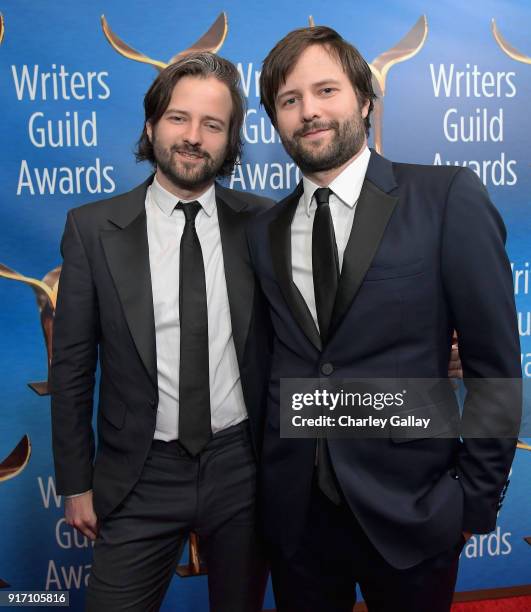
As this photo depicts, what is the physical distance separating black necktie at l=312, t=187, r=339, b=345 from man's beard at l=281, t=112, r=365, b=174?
0.12 metres

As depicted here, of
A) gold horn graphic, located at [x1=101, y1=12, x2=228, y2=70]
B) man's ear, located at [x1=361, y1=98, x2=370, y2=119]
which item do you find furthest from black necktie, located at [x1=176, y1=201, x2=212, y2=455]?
gold horn graphic, located at [x1=101, y1=12, x2=228, y2=70]

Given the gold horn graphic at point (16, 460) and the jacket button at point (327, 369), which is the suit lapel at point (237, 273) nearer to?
the jacket button at point (327, 369)

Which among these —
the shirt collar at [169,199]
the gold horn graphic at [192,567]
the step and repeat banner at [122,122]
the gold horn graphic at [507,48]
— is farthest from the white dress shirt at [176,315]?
the gold horn graphic at [507,48]

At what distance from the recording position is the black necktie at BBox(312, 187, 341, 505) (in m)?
1.45

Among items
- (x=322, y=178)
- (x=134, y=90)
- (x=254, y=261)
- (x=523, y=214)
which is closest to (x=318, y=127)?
(x=322, y=178)

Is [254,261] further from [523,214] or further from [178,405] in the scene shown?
[523,214]

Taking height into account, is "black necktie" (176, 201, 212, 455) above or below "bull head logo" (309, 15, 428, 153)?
below

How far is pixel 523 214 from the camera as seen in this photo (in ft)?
8.69

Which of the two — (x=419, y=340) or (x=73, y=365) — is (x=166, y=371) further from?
(x=419, y=340)

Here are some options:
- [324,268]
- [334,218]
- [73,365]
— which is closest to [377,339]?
[324,268]

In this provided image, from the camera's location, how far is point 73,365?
1747mm

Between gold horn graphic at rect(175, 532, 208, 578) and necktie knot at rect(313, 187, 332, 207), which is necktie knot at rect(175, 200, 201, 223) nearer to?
necktie knot at rect(313, 187, 332, 207)

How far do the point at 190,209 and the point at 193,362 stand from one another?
17.1 inches

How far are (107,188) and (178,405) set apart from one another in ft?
3.84
